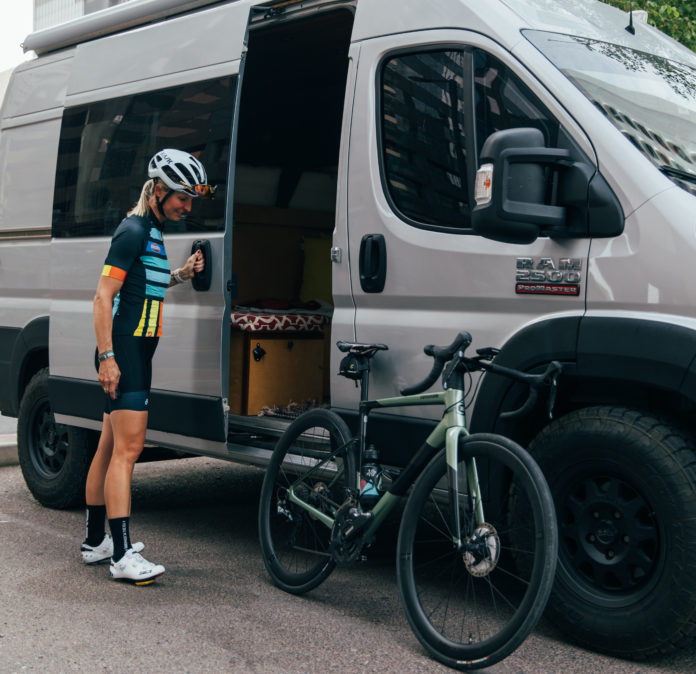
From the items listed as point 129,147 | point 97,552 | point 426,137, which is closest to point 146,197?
point 129,147

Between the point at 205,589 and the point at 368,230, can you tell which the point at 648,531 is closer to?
the point at 368,230

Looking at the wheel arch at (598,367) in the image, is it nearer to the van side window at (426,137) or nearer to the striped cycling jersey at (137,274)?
the van side window at (426,137)

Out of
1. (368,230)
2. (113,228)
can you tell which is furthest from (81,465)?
(368,230)

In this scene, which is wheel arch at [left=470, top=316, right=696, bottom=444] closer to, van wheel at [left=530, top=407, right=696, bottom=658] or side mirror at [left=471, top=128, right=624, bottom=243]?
van wheel at [left=530, top=407, right=696, bottom=658]

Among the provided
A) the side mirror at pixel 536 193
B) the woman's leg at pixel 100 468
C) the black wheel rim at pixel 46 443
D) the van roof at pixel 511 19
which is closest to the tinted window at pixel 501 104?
the van roof at pixel 511 19

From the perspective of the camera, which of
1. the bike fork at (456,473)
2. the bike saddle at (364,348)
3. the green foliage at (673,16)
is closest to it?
the bike fork at (456,473)

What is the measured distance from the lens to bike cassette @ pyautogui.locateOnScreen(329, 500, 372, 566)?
4469mm

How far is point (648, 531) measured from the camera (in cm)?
377

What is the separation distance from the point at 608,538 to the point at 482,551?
45 cm

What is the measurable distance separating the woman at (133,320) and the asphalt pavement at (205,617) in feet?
1.07

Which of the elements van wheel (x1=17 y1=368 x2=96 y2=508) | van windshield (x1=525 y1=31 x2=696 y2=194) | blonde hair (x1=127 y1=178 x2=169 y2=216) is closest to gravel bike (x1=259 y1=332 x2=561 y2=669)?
van windshield (x1=525 y1=31 x2=696 y2=194)

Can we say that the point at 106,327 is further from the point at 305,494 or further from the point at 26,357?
the point at 26,357

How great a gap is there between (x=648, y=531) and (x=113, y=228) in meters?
3.57

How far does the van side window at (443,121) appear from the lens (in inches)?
168
